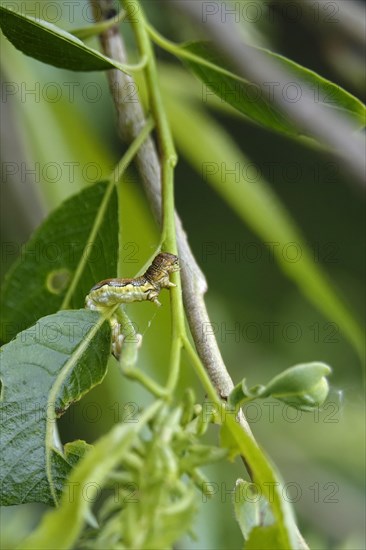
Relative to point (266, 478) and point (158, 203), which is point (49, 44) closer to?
point (158, 203)

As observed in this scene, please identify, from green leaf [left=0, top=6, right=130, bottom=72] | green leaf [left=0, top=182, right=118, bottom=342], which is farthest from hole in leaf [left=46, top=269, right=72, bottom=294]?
green leaf [left=0, top=6, right=130, bottom=72]

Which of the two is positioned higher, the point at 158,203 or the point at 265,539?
the point at 158,203

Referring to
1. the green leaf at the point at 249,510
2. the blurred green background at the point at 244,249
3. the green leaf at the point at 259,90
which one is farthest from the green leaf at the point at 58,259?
the green leaf at the point at 249,510

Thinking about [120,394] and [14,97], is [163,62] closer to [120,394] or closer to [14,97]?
[14,97]

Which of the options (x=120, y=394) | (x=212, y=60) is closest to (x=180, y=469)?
(x=212, y=60)

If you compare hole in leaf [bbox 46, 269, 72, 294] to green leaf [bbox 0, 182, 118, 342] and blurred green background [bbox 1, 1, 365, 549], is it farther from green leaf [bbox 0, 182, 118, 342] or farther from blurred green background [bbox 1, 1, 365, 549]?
blurred green background [bbox 1, 1, 365, 549]

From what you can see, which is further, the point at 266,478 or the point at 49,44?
the point at 49,44

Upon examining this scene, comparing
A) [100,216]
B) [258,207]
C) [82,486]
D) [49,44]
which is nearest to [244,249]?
[258,207]
